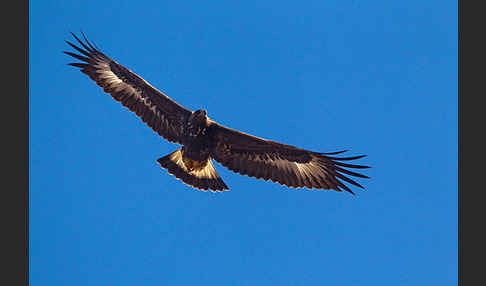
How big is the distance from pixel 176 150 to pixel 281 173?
2121mm

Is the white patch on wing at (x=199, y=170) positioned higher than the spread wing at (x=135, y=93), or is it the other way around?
the spread wing at (x=135, y=93)

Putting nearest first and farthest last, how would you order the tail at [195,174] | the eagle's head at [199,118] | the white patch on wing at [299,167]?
the eagle's head at [199,118] → the white patch on wing at [299,167] → the tail at [195,174]

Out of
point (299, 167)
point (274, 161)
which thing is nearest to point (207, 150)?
point (274, 161)

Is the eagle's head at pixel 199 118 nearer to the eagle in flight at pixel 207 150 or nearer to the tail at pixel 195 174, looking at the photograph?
the eagle in flight at pixel 207 150

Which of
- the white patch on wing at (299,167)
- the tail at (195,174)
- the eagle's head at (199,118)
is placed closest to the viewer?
the eagle's head at (199,118)

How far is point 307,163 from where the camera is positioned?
8.45 metres

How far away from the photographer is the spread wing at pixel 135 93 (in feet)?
29.0

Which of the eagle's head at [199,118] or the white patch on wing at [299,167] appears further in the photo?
the white patch on wing at [299,167]

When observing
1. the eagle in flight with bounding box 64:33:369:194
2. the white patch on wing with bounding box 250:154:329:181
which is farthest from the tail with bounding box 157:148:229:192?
the white patch on wing with bounding box 250:154:329:181

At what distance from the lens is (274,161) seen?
28.2 feet

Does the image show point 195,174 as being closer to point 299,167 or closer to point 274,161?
point 274,161

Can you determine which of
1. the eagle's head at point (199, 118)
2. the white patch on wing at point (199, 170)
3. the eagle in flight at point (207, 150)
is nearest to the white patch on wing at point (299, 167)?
the eagle in flight at point (207, 150)

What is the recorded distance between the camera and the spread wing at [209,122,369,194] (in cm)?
824

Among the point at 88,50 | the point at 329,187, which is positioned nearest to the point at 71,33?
the point at 88,50
